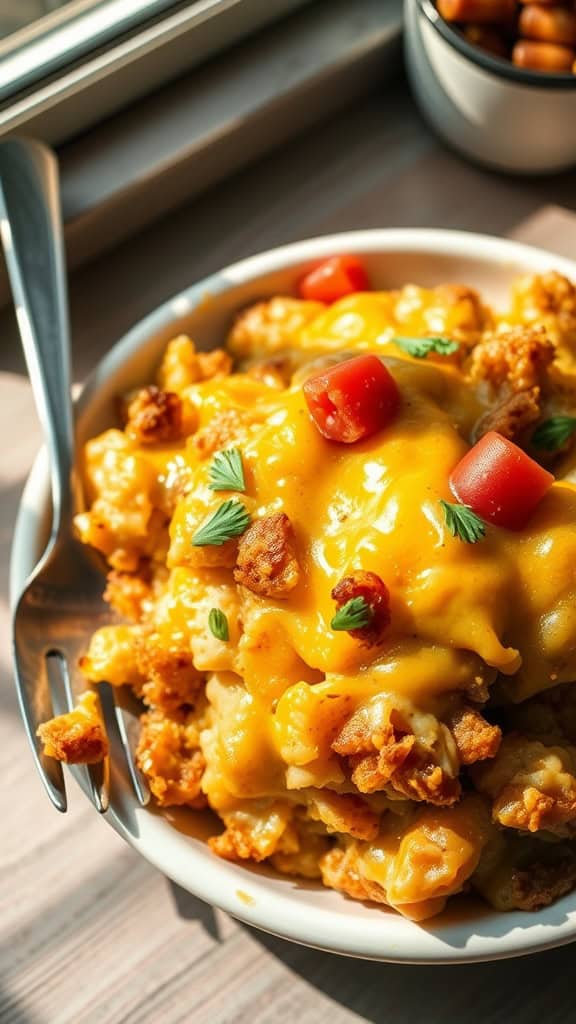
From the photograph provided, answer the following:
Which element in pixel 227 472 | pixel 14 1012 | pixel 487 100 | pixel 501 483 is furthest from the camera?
pixel 487 100

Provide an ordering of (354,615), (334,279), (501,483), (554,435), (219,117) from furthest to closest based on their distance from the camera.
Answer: (219,117) → (334,279) → (554,435) → (501,483) → (354,615)

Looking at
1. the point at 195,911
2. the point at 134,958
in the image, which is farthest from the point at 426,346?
the point at 134,958

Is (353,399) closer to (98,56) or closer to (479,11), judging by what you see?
(479,11)

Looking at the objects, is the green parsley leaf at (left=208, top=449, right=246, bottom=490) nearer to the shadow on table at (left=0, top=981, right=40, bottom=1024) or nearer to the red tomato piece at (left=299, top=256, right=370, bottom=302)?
the red tomato piece at (left=299, top=256, right=370, bottom=302)

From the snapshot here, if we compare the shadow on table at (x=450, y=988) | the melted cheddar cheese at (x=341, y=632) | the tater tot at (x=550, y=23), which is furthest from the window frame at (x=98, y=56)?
the shadow on table at (x=450, y=988)

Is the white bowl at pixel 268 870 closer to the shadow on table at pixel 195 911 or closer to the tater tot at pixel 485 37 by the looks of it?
the shadow on table at pixel 195 911

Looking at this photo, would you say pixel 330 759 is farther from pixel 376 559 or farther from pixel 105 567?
pixel 105 567

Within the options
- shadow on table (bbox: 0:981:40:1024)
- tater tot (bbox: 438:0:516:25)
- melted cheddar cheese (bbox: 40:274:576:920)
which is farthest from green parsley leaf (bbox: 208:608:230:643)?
tater tot (bbox: 438:0:516:25)
